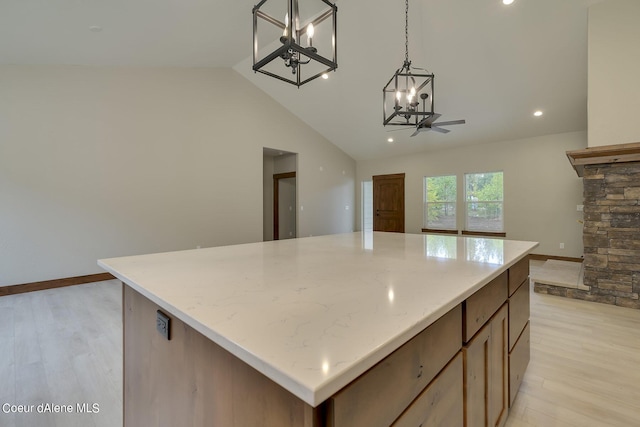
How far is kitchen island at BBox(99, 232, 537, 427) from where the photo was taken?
560 mm

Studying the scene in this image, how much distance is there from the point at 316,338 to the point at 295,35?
1653 millimetres

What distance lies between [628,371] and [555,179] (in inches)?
197

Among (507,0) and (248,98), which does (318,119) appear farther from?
(507,0)

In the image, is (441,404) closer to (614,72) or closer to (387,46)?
(614,72)

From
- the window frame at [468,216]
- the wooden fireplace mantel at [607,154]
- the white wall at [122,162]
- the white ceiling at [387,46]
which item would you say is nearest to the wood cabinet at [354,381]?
the wooden fireplace mantel at [607,154]

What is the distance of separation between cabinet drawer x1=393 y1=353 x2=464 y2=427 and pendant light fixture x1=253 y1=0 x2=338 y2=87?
161cm

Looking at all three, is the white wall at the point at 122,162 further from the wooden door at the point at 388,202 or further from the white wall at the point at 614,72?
the white wall at the point at 614,72

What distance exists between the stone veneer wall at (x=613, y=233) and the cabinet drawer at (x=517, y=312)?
255 cm

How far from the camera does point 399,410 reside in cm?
71

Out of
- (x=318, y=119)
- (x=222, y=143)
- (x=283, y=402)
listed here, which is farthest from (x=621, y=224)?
(x=222, y=143)

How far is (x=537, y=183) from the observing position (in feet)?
20.5

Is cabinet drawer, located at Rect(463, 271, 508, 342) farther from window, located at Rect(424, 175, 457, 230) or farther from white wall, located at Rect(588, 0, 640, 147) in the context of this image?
window, located at Rect(424, 175, 457, 230)

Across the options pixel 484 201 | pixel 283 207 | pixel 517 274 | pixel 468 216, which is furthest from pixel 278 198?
pixel 517 274

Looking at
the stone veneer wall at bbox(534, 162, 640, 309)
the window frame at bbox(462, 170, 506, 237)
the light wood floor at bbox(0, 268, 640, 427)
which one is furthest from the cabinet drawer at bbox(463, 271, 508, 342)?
the window frame at bbox(462, 170, 506, 237)
